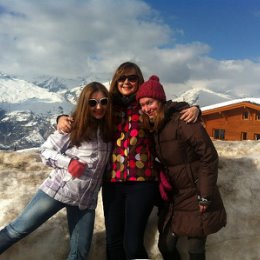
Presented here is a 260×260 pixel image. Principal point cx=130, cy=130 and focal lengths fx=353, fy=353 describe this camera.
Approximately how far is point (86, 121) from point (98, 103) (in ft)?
1.13

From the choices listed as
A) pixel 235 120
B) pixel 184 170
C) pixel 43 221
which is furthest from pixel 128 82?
pixel 235 120

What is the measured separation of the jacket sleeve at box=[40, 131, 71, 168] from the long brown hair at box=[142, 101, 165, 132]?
49.8 inches

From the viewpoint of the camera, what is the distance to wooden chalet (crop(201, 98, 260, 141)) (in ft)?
148

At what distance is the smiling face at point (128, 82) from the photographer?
19.2 feet

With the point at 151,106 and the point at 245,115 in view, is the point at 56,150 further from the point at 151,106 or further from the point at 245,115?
the point at 245,115

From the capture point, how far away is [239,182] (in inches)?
309

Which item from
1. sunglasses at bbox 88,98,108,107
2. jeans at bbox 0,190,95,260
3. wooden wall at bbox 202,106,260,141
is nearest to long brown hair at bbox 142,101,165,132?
sunglasses at bbox 88,98,108,107

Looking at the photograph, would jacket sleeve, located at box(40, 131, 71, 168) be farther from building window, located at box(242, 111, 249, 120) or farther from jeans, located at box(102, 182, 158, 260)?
building window, located at box(242, 111, 249, 120)

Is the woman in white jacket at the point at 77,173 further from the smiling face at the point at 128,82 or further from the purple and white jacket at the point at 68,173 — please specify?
the smiling face at the point at 128,82

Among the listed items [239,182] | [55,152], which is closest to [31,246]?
[55,152]

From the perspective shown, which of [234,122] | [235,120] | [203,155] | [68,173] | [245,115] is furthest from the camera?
[234,122]

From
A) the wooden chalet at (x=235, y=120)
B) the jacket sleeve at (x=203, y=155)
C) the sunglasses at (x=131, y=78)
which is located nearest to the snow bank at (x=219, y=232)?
the jacket sleeve at (x=203, y=155)

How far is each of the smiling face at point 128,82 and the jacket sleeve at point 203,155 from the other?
124 cm

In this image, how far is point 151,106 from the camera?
5453 mm
